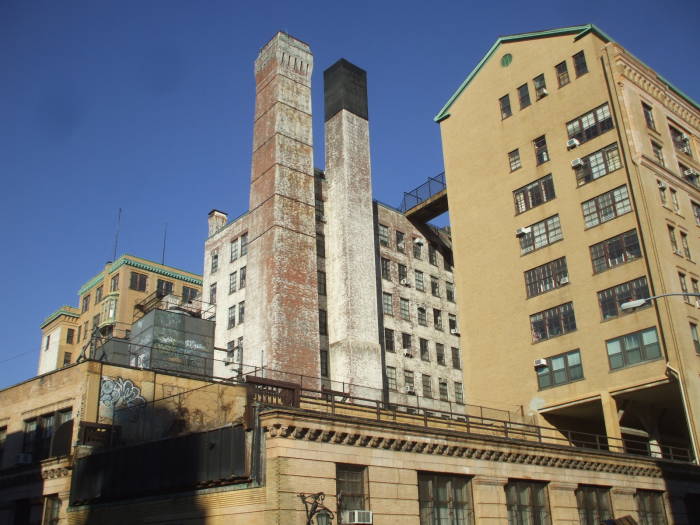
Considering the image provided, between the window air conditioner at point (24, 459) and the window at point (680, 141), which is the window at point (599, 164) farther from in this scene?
the window air conditioner at point (24, 459)

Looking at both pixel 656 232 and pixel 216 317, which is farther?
pixel 216 317

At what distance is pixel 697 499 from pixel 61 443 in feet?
104

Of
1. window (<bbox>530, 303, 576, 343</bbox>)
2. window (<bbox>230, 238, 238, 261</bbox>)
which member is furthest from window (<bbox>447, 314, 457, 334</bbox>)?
window (<bbox>530, 303, 576, 343</bbox>)

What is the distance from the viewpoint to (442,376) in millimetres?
63688

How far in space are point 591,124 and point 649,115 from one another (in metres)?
4.42

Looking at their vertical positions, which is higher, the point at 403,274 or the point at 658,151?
the point at 403,274

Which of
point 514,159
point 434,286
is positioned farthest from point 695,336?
point 434,286

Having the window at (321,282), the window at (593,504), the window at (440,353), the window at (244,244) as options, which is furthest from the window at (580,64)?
the window at (244,244)

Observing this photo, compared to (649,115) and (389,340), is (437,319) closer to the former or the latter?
(389,340)

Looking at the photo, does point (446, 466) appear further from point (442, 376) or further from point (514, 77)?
point (442, 376)

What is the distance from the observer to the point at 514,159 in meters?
48.2

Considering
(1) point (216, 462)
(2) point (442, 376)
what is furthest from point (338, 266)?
(1) point (216, 462)

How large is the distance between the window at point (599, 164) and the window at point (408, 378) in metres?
24.3

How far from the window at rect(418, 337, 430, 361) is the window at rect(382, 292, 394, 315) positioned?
13.3ft
